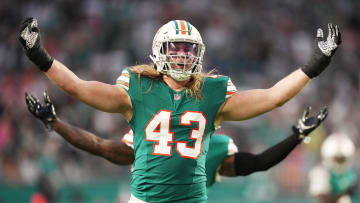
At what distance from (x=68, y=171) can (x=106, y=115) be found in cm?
131

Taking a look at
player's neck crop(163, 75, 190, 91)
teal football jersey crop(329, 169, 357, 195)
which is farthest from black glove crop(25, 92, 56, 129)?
teal football jersey crop(329, 169, 357, 195)

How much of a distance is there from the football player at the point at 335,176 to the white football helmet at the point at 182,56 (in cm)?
332

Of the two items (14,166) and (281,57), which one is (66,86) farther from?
(281,57)

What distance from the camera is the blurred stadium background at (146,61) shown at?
9383mm

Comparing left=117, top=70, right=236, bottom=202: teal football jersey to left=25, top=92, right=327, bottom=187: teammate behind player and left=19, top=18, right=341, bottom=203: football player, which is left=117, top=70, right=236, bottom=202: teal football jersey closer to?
left=19, top=18, right=341, bottom=203: football player

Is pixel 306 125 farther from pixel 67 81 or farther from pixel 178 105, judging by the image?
pixel 67 81

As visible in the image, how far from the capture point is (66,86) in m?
3.59

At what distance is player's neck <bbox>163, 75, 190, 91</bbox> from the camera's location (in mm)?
3926

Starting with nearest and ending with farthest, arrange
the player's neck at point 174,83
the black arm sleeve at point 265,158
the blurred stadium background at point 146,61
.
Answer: the player's neck at point 174,83 < the black arm sleeve at point 265,158 < the blurred stadium background at point 146,61

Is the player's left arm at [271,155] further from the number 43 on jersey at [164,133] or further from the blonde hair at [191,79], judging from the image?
the number 43 on jersey at [164,133]

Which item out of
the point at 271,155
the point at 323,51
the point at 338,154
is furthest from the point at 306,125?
the point at 338,154

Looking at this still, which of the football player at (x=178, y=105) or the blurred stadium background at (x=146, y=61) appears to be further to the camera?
the blurred stadium background at (x=146, y=61)

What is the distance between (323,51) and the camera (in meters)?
3.69

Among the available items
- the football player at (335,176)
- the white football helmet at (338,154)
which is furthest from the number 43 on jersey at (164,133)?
the white football helmet at (338,154)
